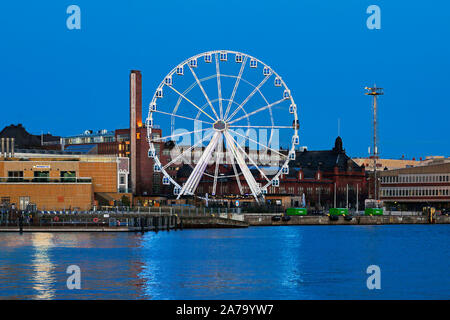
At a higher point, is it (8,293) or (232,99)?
(232,99)

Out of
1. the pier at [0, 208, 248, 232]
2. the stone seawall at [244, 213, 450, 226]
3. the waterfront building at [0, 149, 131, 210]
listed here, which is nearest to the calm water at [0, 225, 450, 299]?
the pier at [0, 208, 248, 232]

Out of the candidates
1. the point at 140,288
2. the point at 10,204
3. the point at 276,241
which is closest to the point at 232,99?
the point at 276,241

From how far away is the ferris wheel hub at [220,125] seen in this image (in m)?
107

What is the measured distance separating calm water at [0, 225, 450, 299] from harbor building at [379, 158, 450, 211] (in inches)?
3115

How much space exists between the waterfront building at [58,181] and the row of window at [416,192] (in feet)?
240

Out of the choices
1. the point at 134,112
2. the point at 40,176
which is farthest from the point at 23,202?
the point at 134,112

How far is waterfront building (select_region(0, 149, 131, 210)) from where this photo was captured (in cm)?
12638

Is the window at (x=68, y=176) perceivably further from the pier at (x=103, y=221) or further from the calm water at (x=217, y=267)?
the calm water at (x=217, y=267)

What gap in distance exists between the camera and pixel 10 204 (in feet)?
410
